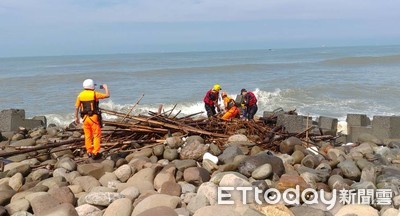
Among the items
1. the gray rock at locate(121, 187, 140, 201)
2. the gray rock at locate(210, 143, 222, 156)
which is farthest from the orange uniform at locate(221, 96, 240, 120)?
the gray rock at locate(121, 187, 140, 201)

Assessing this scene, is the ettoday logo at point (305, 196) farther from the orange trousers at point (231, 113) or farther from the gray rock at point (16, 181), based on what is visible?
the orange trousers at point (231, 113)

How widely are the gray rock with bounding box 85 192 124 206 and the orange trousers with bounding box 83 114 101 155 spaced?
8.60ft

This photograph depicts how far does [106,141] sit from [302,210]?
528 cm

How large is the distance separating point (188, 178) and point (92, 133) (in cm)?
263

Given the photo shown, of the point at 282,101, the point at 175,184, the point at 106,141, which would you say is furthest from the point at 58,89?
the point at 175,184

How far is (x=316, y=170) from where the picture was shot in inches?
283

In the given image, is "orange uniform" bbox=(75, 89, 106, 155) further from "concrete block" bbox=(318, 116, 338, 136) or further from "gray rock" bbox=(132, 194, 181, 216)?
"concrete block" bbox=(318, 116, 338, 136)

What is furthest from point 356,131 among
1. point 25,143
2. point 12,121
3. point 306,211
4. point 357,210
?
point 12,121

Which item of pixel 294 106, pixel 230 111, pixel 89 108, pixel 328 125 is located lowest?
pixel 294 106

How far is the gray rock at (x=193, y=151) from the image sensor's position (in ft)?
26.8

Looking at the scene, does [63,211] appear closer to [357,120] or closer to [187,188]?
[187,188]

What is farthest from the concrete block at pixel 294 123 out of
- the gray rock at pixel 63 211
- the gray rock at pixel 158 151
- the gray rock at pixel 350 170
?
the gray rock at pixel 63 211

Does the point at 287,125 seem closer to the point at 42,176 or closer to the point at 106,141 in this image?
the point at 106,141

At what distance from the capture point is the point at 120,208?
563cm
